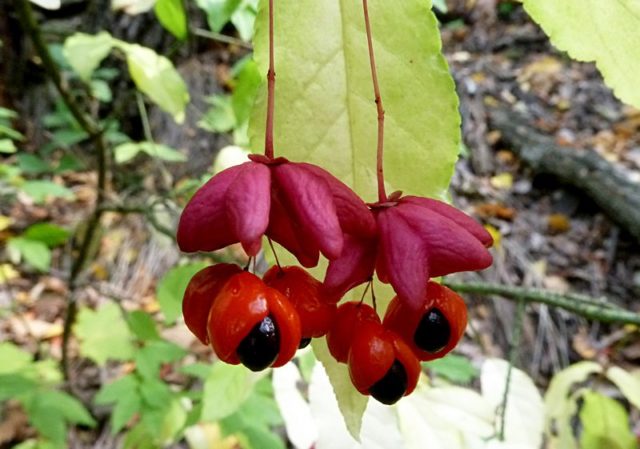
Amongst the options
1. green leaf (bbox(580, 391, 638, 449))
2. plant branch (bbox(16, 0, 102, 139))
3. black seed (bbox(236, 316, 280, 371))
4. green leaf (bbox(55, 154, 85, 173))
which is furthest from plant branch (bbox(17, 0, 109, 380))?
green leaf (bbox(580, 391, 638, 449))

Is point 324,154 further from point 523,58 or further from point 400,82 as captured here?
point 523,58

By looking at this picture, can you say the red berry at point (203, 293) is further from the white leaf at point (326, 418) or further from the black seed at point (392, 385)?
the white leaf at point (326, 418)

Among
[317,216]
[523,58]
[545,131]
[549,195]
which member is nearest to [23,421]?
[317,216]

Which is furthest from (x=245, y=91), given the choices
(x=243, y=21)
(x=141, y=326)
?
(x=141, y=326)

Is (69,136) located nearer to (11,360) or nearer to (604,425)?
(11,360)

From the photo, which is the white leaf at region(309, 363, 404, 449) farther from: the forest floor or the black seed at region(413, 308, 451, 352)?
the forest floor

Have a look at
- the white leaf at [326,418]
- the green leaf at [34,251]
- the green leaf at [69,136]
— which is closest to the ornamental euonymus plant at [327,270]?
the white leaf at [326,418]
